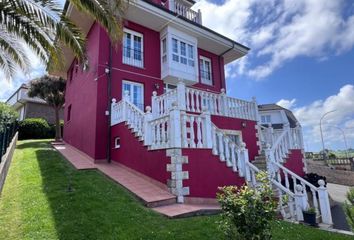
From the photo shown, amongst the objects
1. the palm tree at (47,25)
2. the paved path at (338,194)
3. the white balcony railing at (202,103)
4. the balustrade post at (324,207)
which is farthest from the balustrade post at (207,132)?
the paved path at (338,194)

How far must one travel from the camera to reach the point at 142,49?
45.1 ft

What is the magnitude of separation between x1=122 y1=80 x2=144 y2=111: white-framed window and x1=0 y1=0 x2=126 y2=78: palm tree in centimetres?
488

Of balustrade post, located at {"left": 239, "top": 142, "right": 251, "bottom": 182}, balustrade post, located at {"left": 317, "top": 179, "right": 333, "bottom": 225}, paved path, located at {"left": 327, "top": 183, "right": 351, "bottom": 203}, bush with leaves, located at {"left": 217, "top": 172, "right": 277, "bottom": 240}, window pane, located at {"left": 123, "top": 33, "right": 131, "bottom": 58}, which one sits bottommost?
paved path, located at {"left": 327, "top": 183, "right": 351, "bottom": 203}

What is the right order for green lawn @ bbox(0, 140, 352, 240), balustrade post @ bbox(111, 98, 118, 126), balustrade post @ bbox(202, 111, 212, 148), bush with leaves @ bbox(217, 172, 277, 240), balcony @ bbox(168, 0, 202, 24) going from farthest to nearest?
balcony @ bbox(168, 0, 202, 24) → balustrade post @ bbox(111, 98, 118, 126) → balustrade post @ bbox(202, 111, 212, 148) → green lawn @ bbox(0, 140, 352, 240) → bush with leaves @ bbox(217, 172, 277, 240)

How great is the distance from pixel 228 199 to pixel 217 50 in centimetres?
1475

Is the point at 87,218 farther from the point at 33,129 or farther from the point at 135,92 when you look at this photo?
the point at 33,129

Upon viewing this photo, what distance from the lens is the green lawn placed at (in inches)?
178

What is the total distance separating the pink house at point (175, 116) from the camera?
23.9 feet

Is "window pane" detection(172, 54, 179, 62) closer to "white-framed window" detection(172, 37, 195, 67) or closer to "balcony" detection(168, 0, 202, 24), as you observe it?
"white-framed window" detection(172, 37, 195, 67)

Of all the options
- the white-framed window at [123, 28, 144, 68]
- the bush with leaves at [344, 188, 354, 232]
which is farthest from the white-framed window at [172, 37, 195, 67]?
the bush with leaves at [344, 188, 354, 232]

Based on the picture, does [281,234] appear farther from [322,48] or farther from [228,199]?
[322,48]

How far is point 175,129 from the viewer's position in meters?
7.13

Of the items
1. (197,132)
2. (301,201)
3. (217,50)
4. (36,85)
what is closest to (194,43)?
(217,50)

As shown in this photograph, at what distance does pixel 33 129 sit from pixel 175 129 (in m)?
20.8
